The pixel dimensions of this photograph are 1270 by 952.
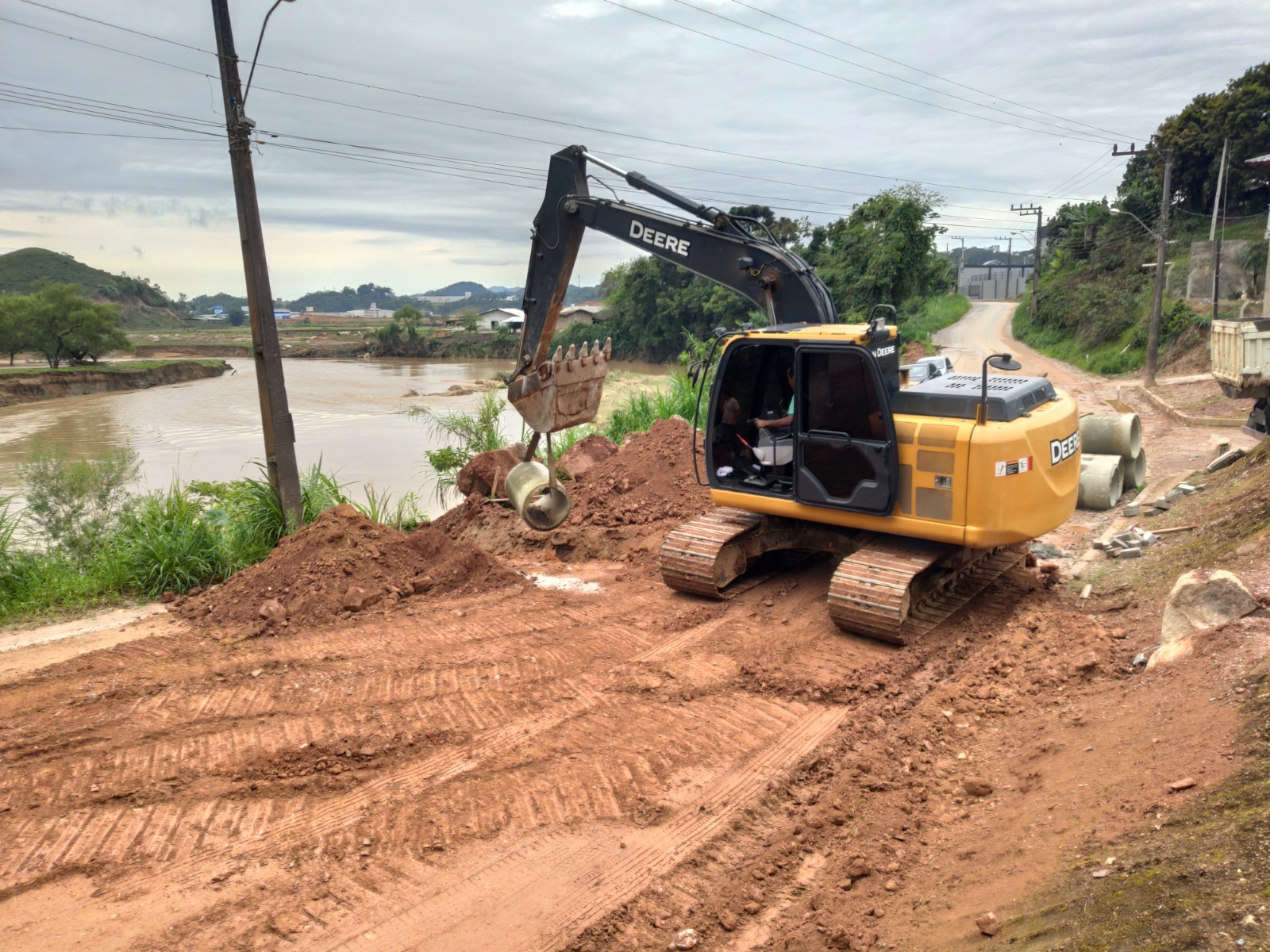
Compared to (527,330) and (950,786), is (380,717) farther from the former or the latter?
(527,330)

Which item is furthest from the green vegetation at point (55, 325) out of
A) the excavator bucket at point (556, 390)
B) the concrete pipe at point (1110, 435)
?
Answer: the concrete pipe at point (1110, 435)

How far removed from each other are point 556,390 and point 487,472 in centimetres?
443

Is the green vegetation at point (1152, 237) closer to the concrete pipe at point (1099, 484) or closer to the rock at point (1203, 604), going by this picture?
the concrete pipe at point (1099, 484)

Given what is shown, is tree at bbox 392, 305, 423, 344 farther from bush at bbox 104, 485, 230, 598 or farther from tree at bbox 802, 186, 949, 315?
bush at bbox 104, 485, 230, 598

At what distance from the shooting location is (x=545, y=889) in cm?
365

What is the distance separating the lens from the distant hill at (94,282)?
97250mm

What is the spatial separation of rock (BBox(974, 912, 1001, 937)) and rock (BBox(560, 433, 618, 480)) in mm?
9165

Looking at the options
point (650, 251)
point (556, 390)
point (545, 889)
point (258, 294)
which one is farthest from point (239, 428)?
point (545, 889)

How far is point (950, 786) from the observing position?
4324 mm

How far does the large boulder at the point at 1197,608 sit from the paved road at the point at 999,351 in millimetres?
15743

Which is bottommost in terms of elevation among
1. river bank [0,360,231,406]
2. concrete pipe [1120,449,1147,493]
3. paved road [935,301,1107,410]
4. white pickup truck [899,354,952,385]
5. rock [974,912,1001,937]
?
river bank [0,360,231,406]

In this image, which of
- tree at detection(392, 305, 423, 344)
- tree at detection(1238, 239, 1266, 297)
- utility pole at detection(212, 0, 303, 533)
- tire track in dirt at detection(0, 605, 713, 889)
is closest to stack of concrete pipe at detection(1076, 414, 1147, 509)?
tire track in dirt at detection(0, 605, 713, 889)

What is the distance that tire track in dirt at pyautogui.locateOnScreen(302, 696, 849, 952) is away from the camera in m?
3.39

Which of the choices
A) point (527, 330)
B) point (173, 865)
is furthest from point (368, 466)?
point (173, 865)
